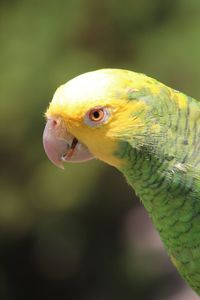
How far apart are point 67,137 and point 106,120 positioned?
13 cm

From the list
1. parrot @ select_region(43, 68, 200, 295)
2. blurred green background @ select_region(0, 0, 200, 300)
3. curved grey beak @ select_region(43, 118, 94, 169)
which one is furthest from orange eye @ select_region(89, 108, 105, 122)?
blurred green background @ select_region(0, 0, 200, 300)

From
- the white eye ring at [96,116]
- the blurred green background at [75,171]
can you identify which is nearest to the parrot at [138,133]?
the white eye ring at [96,116]

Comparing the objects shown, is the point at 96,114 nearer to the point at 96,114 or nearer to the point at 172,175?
the point at 96,114

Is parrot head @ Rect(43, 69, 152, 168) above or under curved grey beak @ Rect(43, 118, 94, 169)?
above

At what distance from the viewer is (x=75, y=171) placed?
3.63 metres

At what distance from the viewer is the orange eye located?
5.51 feet

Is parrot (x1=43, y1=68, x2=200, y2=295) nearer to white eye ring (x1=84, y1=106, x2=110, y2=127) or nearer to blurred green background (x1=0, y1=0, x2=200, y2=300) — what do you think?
white eye ring (x1=84, y1=106, x2=110, y2=127)

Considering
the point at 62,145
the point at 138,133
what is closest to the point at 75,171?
the point at 62,145

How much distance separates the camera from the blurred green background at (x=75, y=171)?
3498 mm

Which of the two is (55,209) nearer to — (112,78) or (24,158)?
(24,158)

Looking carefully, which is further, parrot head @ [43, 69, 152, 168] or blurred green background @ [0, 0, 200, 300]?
blurred green background @ [0, 0, 200, 300]

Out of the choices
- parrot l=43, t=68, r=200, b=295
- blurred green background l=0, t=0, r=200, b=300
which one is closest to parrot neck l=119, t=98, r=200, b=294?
parrot l=43, t=68, r=200, b=295

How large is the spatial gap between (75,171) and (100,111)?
1.97 metres

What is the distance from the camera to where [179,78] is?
3641mm
